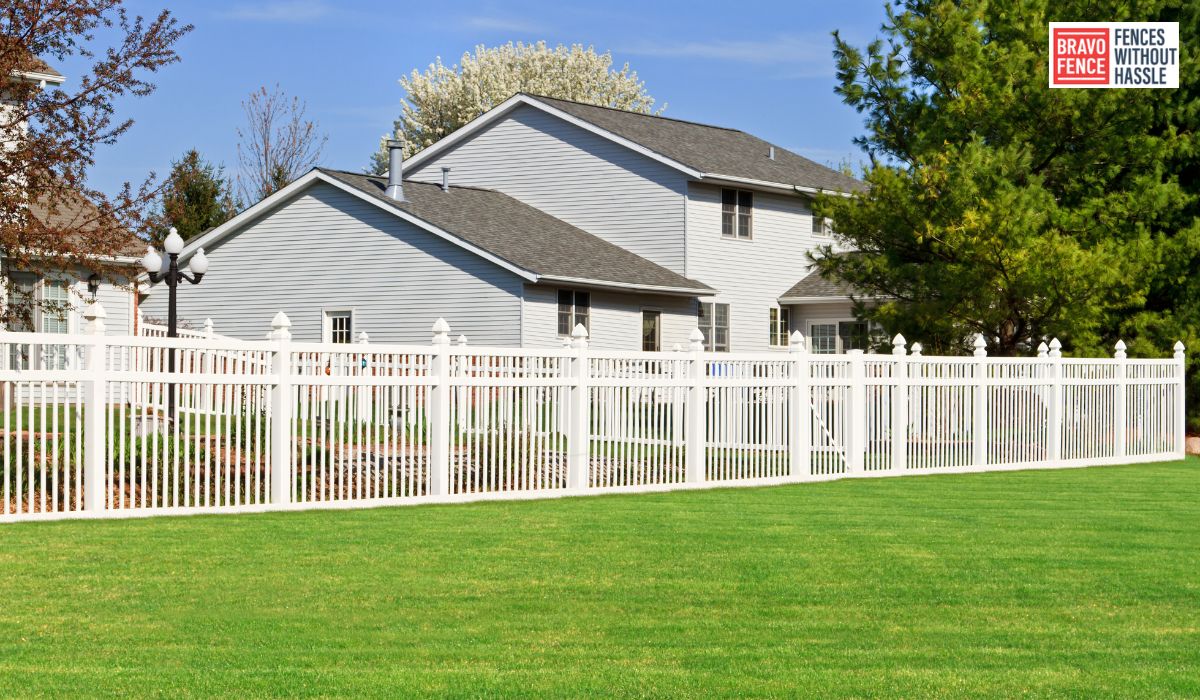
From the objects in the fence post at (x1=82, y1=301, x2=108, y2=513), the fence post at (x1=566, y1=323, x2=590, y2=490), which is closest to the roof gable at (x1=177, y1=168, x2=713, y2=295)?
the fence post at (x1=566, y1=323, x2=590, y2=490)

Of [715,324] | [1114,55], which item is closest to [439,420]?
[1114,55]

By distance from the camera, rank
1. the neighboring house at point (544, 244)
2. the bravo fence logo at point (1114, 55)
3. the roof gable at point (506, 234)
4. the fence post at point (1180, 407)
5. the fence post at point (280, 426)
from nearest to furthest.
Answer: the fence post at point (280, 426) < the fence post at point (1180, 407) < the bravo fence logo at point (1114, 55) < the roof gable at point (506, 234) < the neighboring house at point (544, 244)

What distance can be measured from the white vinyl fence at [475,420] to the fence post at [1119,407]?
305 millimetres

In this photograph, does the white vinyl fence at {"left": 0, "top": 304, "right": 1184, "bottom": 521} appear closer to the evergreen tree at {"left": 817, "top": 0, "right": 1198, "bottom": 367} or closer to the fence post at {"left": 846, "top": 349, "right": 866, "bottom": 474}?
the fence post at {"left": 846, "top": 349, "right": 866, "bottom": 474}

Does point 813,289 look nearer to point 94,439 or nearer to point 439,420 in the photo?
point 439,420

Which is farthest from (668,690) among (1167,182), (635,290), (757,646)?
(635,290)

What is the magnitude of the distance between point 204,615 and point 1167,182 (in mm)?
22330

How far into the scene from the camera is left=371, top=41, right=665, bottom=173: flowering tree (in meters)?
71.7

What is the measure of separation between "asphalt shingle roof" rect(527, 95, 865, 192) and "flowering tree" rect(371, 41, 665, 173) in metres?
28.5

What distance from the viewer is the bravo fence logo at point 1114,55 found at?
25.4 metres

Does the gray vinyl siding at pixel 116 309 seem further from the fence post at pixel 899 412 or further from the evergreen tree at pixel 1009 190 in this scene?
the fence post at pixel 899 412

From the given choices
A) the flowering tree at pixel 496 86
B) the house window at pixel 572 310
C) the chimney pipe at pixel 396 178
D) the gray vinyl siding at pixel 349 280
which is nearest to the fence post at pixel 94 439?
the gray vinyl siding at pixel 349 280

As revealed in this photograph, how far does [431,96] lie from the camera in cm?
7269

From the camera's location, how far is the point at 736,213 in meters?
38.6
